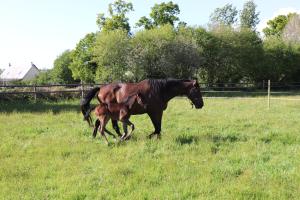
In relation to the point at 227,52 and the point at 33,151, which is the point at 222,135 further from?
the point at 227,52

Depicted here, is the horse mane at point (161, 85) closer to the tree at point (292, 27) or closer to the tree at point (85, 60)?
the tree at point (85, 60)

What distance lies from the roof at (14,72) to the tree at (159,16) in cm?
5804

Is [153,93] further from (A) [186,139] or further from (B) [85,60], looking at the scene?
(B) [85,60]

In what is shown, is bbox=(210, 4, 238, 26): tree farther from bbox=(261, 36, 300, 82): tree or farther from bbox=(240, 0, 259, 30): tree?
bbox=(261, 36, 300, 82): tree

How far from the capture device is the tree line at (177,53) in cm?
3806

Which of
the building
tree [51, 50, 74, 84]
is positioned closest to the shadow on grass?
tree [51, 50, 74, 84]

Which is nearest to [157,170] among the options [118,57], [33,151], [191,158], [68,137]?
[191,158]

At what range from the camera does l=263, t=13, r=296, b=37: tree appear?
2932 inches

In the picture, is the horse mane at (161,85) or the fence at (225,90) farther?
the fence at (225,90)

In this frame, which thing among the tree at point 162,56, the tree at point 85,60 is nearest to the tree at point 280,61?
the tree at point 162,56

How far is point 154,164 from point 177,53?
1258 inches

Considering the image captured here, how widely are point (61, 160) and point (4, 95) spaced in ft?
52.0

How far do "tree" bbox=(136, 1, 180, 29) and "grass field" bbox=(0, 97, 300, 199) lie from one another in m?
43.5

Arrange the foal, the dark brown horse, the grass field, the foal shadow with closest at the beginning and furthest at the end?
the grass field < the foal shadow < the foal < the dark brown horse
